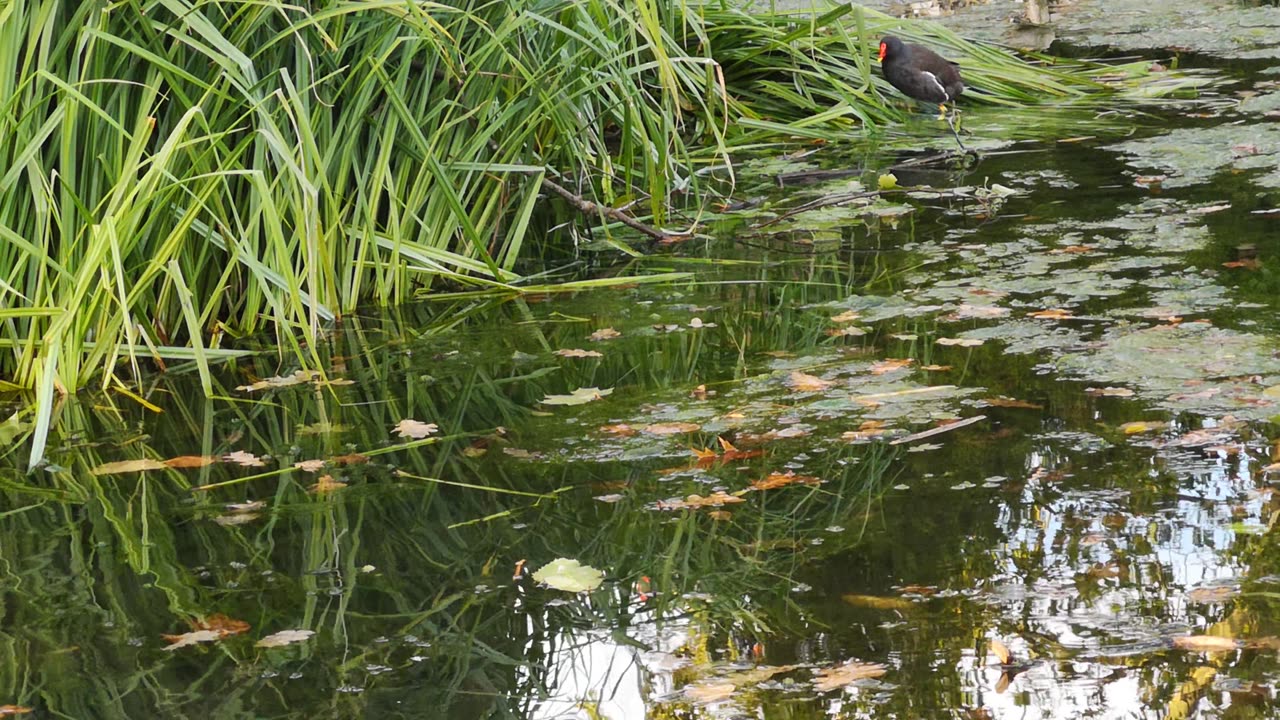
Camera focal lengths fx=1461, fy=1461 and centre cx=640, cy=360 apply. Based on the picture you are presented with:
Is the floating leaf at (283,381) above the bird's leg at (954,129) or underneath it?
underneath

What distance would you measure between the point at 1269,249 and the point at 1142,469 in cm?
179

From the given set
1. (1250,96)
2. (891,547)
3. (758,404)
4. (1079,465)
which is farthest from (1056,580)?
(1250,96)

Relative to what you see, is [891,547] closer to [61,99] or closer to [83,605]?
[83,605]

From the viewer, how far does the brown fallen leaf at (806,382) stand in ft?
10.9

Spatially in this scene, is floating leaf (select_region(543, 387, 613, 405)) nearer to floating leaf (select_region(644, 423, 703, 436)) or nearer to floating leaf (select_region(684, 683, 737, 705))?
floating leaf (select_region(644, 423, 703, 436))

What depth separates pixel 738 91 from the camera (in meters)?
7.05

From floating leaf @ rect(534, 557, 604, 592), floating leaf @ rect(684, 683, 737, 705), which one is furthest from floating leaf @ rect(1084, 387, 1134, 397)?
floating leaf @ rect(684, 683, 737, 705)

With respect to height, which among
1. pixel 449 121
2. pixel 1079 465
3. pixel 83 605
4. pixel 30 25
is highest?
pixel 30 25

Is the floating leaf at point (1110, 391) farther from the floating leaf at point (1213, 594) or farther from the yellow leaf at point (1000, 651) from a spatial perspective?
the yellow leaf at point (1000, 651)

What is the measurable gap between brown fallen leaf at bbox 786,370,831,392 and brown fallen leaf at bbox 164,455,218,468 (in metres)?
1.31

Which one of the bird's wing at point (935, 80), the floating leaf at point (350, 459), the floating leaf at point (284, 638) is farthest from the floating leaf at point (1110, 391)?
the bird's wing at point (935, 80)

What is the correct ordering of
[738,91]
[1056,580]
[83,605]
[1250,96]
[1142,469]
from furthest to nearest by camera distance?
[738,91] → [1250,96] → [1142,469] → [83,605] → [1056,580]

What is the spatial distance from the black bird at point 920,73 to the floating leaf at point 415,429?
12.9 feet

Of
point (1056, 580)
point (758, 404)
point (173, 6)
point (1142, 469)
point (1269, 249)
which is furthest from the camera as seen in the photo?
point (1269, 249)
